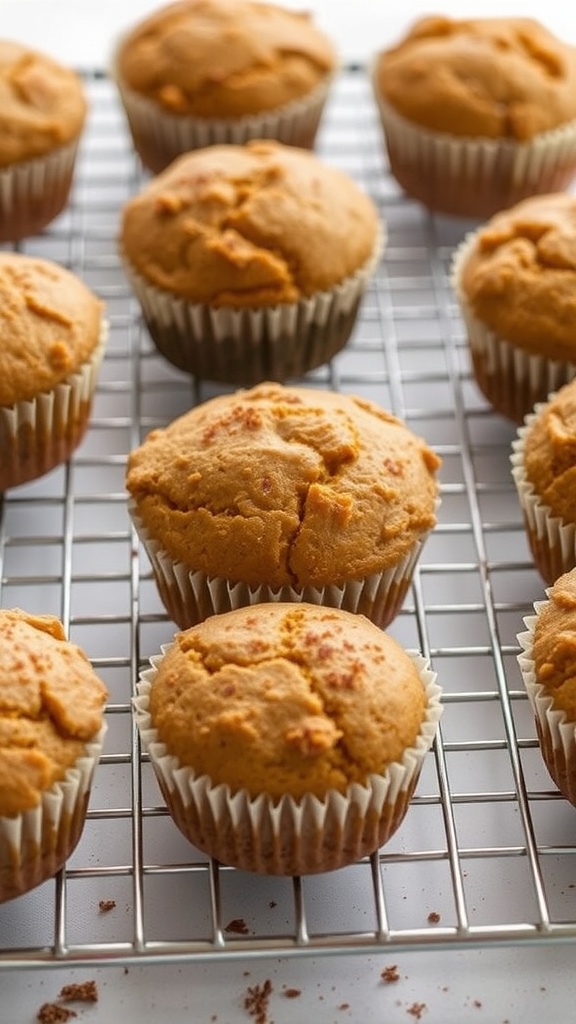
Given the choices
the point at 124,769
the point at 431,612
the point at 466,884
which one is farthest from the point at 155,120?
the point at 466,884

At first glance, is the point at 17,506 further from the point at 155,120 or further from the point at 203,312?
the point at 155,120

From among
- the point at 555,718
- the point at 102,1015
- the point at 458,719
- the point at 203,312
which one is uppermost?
the point at 203,312

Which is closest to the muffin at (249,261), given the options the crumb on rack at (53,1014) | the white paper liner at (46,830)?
the white paper liner at (46,830)

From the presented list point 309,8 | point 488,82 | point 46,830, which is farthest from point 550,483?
point 309,8

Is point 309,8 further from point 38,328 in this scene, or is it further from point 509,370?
point 38,328

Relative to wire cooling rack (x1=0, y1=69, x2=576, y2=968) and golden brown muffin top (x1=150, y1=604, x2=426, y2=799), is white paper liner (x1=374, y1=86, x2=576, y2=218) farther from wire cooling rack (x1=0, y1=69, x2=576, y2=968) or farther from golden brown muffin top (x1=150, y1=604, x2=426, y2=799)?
golden brown muffin top (x1=150, y1=604, x2=426, y2=799)

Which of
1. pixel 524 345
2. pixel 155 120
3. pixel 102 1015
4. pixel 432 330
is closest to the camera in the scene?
pixel 102 1015

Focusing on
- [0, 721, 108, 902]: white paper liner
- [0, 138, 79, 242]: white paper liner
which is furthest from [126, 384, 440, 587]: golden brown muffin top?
[0, 138, 79, 242]: white paper liner
